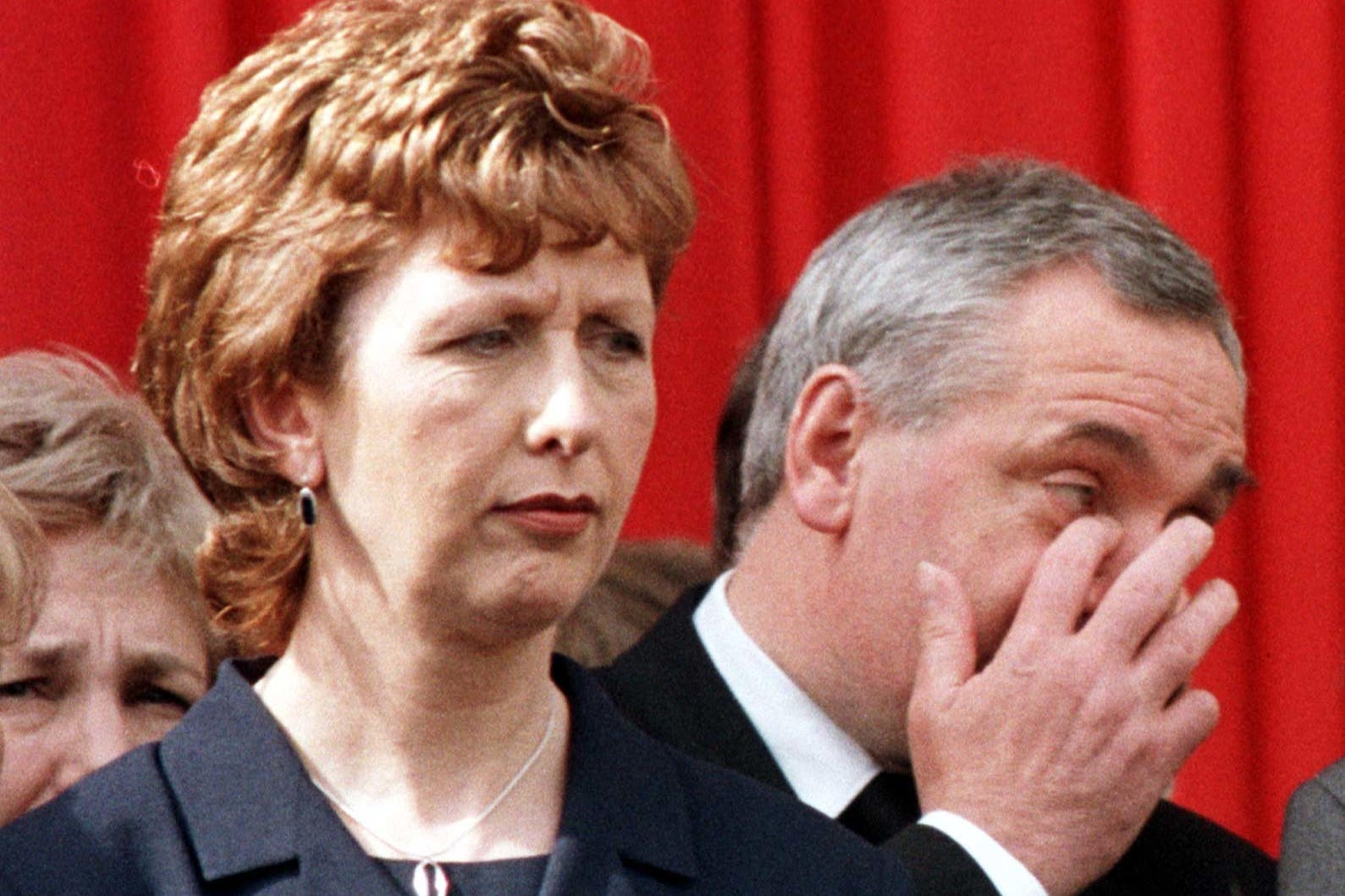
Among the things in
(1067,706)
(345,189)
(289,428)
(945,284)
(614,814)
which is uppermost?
(345,189)

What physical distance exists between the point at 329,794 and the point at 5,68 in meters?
1.66

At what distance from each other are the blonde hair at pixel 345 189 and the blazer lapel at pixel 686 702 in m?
0.61

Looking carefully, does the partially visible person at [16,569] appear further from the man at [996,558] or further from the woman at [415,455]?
the man at [996,558]

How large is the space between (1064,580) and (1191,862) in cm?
39

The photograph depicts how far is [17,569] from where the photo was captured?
1.86 meters

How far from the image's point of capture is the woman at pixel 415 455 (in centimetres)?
172

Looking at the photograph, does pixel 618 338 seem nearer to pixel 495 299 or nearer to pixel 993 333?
pixel 495 299

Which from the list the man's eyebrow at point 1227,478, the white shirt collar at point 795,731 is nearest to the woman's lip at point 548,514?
the white shirt collar at point 795,731

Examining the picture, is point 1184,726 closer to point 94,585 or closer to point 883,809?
point 883,809

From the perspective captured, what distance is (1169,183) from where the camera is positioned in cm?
365

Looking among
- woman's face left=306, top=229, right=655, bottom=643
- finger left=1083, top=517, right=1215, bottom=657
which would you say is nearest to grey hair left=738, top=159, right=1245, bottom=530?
finger left=1083, top=517, right=1215, bottom=657

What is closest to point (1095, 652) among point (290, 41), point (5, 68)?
point (290, 41)

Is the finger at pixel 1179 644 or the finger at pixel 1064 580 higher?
the finger at pixel 1064 580

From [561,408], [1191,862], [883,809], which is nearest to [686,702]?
[883,809]
